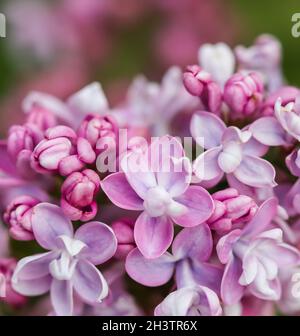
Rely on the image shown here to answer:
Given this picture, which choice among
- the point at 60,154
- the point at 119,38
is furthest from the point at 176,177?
the point at 119,38

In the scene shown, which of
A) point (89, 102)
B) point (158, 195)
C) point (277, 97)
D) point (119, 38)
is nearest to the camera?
point (158, 195)

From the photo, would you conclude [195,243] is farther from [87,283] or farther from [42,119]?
[42,119]

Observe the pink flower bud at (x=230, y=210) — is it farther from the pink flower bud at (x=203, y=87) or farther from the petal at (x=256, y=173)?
the pink flower bud at (x=203, y=87)

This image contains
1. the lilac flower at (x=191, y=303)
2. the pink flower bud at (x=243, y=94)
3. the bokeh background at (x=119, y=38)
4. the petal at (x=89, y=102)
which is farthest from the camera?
the bokeh background at (x=119, y=38)

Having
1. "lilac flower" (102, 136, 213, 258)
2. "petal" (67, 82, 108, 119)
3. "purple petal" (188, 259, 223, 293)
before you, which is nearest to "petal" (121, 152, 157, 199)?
"lilac flower" (102, 136, 213, 258)

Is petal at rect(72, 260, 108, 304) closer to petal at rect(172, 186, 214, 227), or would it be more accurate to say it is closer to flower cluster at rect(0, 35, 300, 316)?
flower cluster at rect(0, 35, 300, 316)

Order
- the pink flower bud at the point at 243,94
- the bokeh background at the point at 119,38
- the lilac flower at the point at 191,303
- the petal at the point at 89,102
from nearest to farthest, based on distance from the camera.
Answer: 1. the lilac flower at the point at 191,303
2. the pink flower bud at the point at 243,94
3. the petal at the point at 89,102
4. the bokeh background at the point at 119,38

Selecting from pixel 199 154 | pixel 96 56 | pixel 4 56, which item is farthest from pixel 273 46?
pixel 4 56

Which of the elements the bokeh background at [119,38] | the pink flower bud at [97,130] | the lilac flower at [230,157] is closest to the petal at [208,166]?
the lilac flower at [230,157]
